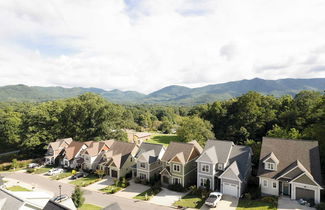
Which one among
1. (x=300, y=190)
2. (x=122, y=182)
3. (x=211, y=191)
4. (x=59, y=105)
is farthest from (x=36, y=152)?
(x=300, y=190)

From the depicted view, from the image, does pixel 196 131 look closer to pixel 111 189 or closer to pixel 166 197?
pixel 166 197

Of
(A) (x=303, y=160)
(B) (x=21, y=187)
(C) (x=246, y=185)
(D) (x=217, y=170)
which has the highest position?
(A) (x=303, y=160)

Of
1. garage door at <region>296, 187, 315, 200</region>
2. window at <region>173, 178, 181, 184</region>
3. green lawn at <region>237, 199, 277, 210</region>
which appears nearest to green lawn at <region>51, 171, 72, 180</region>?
window at <region>173, 178, 181, 184</region>

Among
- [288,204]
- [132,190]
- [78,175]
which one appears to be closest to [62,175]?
[78,175]

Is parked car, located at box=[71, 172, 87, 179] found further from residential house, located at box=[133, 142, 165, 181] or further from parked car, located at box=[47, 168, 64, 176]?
residential house, located at box=[133, 142, 165, 181]

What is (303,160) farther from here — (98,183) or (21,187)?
(21,187)

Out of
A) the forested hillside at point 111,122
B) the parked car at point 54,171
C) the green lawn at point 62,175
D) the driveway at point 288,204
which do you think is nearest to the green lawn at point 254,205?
the driveway at point 288,204

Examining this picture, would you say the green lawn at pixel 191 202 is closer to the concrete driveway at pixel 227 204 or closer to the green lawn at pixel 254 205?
the concrete driveway at pixel 227 204
